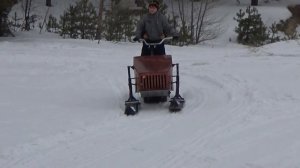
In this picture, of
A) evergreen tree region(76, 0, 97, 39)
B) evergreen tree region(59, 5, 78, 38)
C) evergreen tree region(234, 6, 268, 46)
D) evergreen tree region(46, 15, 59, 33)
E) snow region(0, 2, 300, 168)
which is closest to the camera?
snow region(0, 2, 300, 168)

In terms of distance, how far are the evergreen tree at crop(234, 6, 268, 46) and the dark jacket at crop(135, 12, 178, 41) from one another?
550 inches

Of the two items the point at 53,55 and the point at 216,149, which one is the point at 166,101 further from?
the point at 53,55

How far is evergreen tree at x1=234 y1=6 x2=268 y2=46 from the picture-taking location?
79.2 ft

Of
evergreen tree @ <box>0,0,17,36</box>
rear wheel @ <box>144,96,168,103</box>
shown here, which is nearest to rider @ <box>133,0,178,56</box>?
rear wheel @ <box>144,96,168,103</box>

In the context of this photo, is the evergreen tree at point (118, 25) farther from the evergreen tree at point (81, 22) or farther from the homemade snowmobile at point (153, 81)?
the homemade snowmobile at point (153, 81)

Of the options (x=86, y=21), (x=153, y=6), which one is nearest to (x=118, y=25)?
(x=86, y=21)

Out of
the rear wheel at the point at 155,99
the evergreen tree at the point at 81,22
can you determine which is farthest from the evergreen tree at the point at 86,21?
the rear wheel at the point at 155,99

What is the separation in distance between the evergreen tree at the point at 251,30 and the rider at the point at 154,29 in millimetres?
13982

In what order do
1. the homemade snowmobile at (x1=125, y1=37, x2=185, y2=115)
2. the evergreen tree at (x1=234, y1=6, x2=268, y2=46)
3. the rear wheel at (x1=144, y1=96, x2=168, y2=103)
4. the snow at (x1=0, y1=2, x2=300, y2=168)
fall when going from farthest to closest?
the evergreen tree at (x1=234, y1=6, x2=268, y2=46) → the rear wheel at (x1=144, y1=96, x2=168, y2=103) → the homemade snowmobile at (x1=125, y1=37, x2=185, y2=115) → the snow at (x1=0, y1=2, x2=300, y2=168)

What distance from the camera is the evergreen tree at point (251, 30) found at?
24.1 metres

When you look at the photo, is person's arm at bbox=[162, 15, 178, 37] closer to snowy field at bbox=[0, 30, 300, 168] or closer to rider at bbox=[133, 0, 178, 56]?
rider at bbox=[133, 0, 178, 56]

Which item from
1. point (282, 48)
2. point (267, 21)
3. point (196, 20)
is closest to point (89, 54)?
point (282, 48)

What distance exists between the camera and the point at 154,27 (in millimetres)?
10086

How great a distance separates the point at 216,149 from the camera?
6.93 meters
